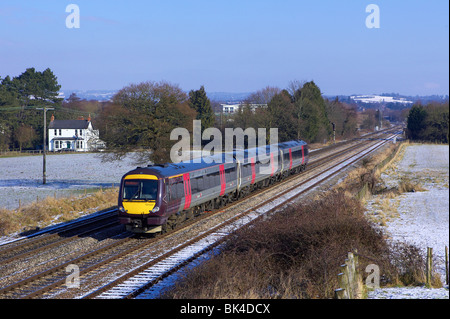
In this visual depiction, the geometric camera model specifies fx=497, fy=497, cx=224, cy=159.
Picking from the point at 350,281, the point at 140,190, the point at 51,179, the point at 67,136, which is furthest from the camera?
the point at 67,136

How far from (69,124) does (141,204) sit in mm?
77406

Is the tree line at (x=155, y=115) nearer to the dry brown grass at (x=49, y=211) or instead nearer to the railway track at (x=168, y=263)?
the dry brown grass at (x=49, y=211)

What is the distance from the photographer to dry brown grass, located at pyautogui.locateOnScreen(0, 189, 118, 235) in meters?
20.7

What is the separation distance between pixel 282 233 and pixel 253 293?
395cm

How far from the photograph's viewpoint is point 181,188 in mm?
18578

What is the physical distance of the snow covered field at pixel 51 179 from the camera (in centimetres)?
3306

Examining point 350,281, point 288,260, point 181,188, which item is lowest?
point 288,260

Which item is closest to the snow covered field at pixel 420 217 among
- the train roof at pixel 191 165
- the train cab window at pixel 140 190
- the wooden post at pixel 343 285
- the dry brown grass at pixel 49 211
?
the wooden post at pixel 343 285

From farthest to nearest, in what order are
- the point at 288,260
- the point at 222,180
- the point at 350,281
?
the point at 222,180, the point at 288,260, the point at 350,281

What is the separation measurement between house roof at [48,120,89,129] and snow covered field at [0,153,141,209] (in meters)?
28.7

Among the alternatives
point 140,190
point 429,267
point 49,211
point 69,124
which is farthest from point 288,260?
point 69,124

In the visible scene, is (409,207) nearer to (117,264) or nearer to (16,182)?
(117,264)

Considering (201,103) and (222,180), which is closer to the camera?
(222,180)

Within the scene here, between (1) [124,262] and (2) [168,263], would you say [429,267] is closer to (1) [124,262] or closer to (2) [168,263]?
(2) [168,263]
